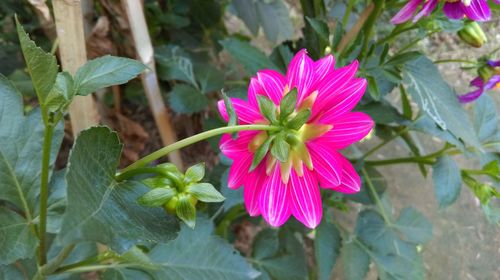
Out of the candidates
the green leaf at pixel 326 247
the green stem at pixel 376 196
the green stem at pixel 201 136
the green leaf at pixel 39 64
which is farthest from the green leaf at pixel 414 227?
the green leaf at pixel 39 64

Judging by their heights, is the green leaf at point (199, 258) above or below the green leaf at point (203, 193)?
below

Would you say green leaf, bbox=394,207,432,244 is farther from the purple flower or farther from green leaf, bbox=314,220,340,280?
the purple flower

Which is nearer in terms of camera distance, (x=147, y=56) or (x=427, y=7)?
(x=427, y=7)

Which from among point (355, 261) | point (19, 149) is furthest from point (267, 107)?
point (355, 261)

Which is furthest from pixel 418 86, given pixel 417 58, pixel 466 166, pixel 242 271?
pixel 466 166

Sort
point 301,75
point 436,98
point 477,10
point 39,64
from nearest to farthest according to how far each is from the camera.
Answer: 1. point 39,64
2. point 301,75
3. point 477,10
4. point 436,98

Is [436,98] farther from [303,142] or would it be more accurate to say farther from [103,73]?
[103,73]

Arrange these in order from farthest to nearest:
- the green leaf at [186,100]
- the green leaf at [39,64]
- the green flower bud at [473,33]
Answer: the green leaf at [186,100] < the green flower bud at [473,33] < the green leaf at [39,64]

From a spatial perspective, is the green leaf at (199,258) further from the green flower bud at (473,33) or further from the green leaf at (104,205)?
the green flower bud at (473,33)
